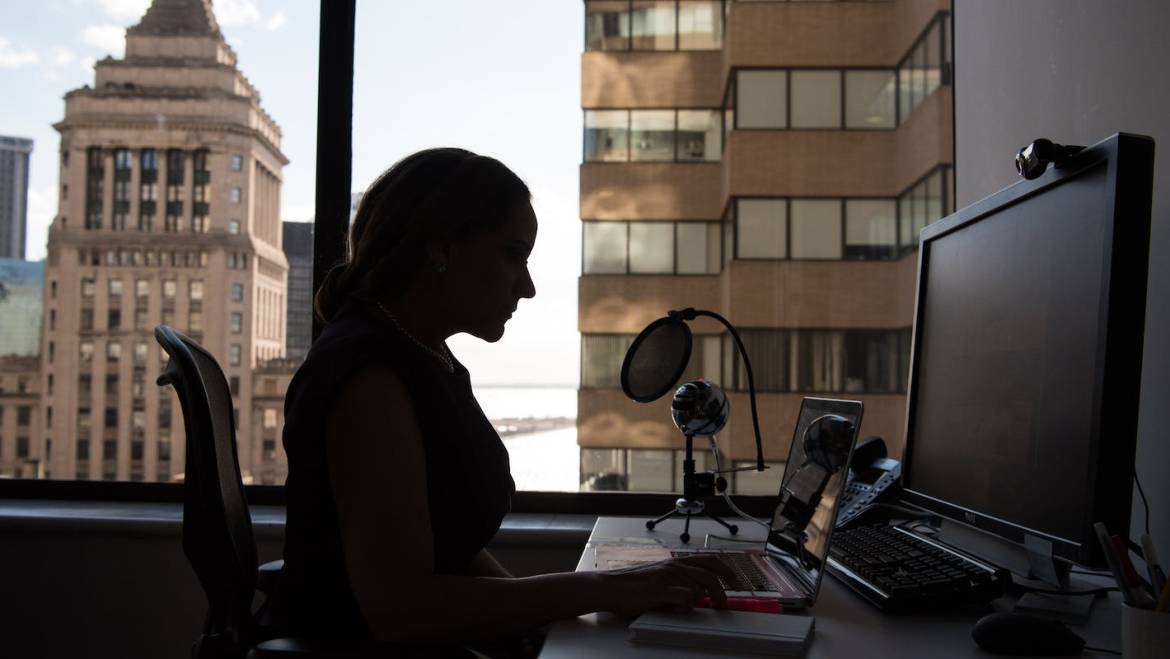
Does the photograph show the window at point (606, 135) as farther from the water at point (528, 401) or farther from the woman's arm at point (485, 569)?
the woman's arm at point (485, 569)

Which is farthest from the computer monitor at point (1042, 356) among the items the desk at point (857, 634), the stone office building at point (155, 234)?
the stone office building at point (155, 234)

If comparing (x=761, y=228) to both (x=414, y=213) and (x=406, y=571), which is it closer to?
(x=414, y=213)

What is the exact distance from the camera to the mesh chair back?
1.12 metres

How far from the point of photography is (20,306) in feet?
9.23

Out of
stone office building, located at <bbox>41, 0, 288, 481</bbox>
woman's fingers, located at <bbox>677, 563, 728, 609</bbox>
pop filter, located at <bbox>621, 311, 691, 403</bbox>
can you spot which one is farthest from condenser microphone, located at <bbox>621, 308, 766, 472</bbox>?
stone office building, located at <bbox>41, 0, 288, 481</bbox>

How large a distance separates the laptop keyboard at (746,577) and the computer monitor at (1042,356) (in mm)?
292

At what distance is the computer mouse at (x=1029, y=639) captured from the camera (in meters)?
0.85

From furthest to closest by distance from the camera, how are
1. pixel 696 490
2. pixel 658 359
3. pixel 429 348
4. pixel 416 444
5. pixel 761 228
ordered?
pixel 761 228 → pixel 658 359 → pixel 696 490 → pixel 429 348 → pixel 416 444

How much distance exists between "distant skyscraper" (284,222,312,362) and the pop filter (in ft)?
4.15

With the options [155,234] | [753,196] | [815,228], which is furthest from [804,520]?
[155,234]

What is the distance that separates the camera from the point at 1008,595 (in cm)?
110

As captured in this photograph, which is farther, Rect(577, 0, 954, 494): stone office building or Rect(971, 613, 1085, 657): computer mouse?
Rect(577, 0, 954, 494): stone office building

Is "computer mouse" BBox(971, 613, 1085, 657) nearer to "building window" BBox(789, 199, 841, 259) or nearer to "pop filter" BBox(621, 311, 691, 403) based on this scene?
"pop filter" BBox(621, 311, 691, 403)

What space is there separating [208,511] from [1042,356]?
3.54ft
